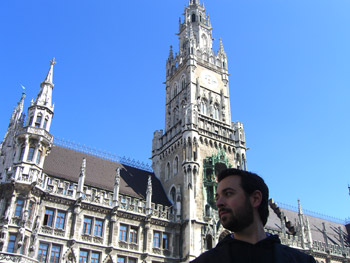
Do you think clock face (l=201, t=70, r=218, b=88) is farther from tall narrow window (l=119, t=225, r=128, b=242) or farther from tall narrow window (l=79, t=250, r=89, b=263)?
tall narrow window (l=79, t=250, r=89, b=263)

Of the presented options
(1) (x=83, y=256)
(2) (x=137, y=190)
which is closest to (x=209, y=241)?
(2) (x=137, y=190)

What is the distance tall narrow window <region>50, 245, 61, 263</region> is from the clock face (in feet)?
87.9

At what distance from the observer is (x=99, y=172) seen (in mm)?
36906

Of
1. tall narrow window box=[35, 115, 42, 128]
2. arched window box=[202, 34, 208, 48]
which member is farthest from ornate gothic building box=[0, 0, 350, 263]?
arched window box=[202, 34, 208, 48]

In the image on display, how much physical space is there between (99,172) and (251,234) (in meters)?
34.7

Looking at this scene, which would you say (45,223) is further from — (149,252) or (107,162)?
(107,162)

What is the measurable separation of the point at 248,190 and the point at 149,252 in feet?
100

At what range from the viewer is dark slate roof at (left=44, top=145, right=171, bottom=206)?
111 feet

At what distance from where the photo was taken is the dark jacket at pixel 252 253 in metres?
3.13

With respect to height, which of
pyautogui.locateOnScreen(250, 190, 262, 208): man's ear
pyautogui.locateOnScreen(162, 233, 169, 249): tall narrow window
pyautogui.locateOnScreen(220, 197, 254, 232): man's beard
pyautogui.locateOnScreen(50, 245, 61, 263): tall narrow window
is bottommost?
pyautogui.locateOnScreen(220, 197, 254, 232): man's beard

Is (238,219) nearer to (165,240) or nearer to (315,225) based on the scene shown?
(165,240)

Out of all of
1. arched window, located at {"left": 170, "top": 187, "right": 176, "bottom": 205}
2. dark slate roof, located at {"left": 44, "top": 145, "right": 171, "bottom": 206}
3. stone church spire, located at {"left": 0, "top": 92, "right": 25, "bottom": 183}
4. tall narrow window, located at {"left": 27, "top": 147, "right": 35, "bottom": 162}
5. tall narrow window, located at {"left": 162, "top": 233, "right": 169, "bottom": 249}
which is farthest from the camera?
arched window, located at {"left": 170, "top": 187, "right": 176, "bottom": 205}

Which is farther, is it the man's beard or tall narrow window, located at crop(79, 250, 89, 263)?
tall narrow window, located at crop(79, 250, 89, 263)

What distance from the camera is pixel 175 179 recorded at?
38812 mm
